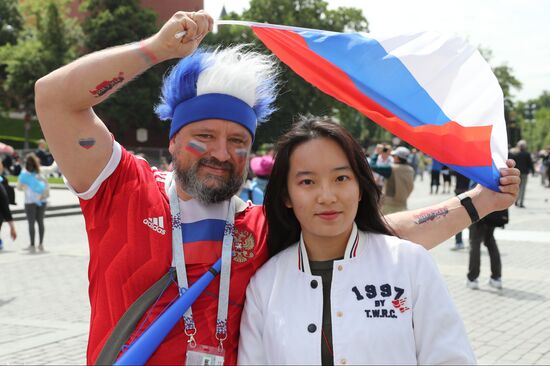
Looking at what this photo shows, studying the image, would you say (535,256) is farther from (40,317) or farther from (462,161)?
(462,161)

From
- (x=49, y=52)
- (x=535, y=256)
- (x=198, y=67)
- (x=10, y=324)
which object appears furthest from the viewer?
(x=49, y=52)

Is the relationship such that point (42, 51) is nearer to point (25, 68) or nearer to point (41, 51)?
point (41, 51)

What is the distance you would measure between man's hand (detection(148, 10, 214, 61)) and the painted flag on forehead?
2.60ft

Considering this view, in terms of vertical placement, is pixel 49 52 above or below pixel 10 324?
above

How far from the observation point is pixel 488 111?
3070 mm

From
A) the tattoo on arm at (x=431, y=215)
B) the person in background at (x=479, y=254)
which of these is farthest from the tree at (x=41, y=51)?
the tattoo on arm at (x=431, y=215)

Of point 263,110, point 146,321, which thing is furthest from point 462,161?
point 146,321

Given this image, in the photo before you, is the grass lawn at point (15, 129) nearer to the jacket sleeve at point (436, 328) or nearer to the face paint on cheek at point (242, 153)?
the face paint on cheek at point (242, 153)

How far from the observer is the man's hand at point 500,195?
2922 millimetres

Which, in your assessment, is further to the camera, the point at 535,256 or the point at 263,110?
the point at 535,256

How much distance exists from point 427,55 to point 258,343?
1.63 meters

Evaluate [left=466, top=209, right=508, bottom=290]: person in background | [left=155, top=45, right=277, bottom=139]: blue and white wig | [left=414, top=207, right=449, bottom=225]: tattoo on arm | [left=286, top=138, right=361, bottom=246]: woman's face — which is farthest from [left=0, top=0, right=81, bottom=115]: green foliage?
[left=286, top=138, right=361, bottom=246]: woman's face

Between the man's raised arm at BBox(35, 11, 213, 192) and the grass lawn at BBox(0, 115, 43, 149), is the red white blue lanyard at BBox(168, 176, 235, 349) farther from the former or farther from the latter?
the grass lawn at BBox(0, 115, 43, 149)

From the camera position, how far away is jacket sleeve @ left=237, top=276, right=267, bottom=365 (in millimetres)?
2381
